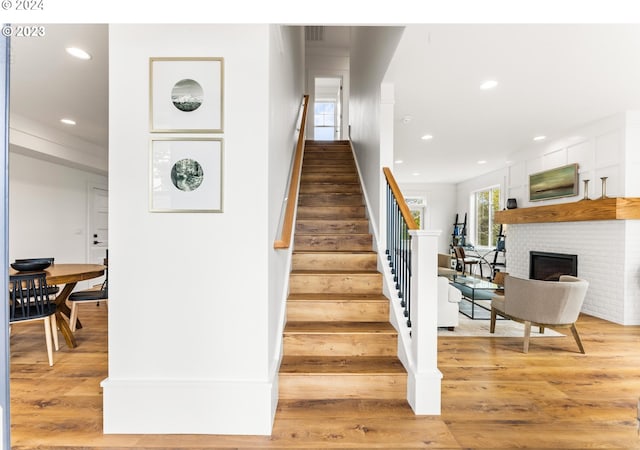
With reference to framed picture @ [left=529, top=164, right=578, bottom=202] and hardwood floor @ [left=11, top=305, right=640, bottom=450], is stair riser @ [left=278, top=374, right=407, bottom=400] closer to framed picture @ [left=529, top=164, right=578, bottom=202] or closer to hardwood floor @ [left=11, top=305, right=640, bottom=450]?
hardwood floor @ [left=11, top=305, right=640, bottom=450]

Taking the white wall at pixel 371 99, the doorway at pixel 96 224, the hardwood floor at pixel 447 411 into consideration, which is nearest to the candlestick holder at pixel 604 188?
the hardwood floor at pixel 447 411

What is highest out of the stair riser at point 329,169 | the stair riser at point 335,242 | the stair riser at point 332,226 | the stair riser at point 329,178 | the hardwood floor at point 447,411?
the stair riser at point 329,169

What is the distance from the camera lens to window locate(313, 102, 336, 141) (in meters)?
8.93

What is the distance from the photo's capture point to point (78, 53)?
2811mm

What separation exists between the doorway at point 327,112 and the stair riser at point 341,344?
671 cm

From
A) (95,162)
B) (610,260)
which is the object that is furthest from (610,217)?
(95,162)

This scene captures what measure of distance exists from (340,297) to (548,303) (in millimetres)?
2061

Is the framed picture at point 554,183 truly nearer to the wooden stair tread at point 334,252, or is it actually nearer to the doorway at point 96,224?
the wooden stair tread at point 334,252

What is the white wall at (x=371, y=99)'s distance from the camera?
3.08 meters

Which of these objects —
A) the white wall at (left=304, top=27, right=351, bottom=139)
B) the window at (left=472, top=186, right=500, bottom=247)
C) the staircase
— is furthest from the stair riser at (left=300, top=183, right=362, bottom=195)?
the window at (left=472, top=186, right=500, bottom=247)

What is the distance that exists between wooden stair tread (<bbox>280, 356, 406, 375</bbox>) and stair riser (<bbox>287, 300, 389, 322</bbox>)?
36cm

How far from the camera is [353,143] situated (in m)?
5.34

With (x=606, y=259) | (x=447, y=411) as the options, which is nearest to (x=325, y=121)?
(x=606, y=259)

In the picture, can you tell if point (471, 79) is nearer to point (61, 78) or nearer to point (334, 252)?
point (334, 252)
